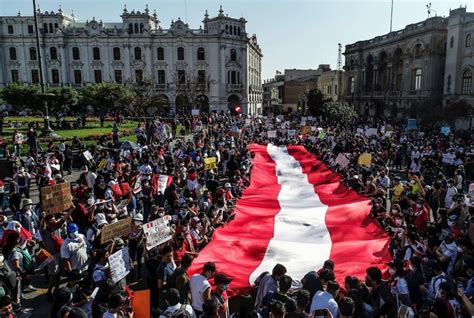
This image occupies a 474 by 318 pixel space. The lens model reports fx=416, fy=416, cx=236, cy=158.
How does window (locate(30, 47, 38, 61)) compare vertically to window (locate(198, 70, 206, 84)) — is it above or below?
above

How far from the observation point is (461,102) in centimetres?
3719

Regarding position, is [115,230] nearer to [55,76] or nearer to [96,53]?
[96,53]

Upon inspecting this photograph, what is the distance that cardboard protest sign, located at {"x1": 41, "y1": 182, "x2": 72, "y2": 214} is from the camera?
982cm

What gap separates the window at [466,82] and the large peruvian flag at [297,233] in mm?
30984

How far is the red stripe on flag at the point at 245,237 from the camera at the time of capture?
8391mm

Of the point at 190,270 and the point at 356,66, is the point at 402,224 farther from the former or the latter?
the point at 356,66

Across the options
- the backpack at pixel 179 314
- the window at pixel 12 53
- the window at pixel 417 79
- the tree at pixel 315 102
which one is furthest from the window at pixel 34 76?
the backpack at pixel 179 314

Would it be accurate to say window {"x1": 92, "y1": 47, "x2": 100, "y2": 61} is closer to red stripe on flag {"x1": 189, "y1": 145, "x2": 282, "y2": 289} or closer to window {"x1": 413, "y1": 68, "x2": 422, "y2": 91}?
window {"x1": 413, "y1": 68, "x2": 422, "y2": 91}

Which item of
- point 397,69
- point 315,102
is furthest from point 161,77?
point 397,69

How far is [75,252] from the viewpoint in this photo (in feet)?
25.4

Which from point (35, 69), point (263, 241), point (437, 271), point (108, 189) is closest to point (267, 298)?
point (437, 271)

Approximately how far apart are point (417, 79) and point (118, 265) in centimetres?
4753

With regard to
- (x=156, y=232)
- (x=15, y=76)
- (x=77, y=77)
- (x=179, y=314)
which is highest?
(x=15, y=76)

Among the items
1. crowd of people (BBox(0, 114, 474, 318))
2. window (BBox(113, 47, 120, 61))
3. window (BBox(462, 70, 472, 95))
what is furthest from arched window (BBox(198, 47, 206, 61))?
crowd of people (BBox(0, 114, 474, 318))
